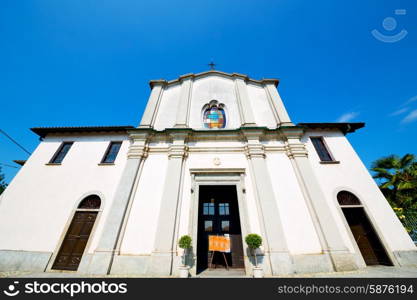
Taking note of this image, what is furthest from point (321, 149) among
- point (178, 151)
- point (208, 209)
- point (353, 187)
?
point (178, 151)

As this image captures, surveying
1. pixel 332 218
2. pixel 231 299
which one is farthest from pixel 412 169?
pixel 231 299

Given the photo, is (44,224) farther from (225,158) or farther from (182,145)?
(225,158)

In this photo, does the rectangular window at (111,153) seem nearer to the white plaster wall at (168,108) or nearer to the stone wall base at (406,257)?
the white plaster wall at (168,108)

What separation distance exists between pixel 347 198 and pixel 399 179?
7356 millimetres

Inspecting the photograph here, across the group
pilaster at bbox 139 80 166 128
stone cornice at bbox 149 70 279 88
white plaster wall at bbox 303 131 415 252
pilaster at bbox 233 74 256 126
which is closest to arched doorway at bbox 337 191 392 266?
white plaster wall at bbox 303 131 415 252

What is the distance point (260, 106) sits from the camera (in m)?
11.3

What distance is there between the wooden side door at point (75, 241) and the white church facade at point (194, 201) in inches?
1.8

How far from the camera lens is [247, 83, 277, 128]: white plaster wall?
34.1 ft

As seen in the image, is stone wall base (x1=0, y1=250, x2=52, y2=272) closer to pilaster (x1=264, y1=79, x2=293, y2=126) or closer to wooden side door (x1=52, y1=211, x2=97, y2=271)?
wooden side door (x1=52, y1=211, x2=97, y2=271)

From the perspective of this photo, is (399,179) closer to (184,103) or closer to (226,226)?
(226,226)

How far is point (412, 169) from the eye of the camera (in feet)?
34.4

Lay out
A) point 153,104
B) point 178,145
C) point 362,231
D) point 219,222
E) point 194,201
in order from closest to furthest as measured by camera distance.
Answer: point 362,231 → point 194,201 → point 219,222 → point 178,145 → point 153,104

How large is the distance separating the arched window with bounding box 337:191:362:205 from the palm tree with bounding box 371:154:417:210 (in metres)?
6.04

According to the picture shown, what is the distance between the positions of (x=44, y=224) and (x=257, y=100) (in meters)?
15.1
